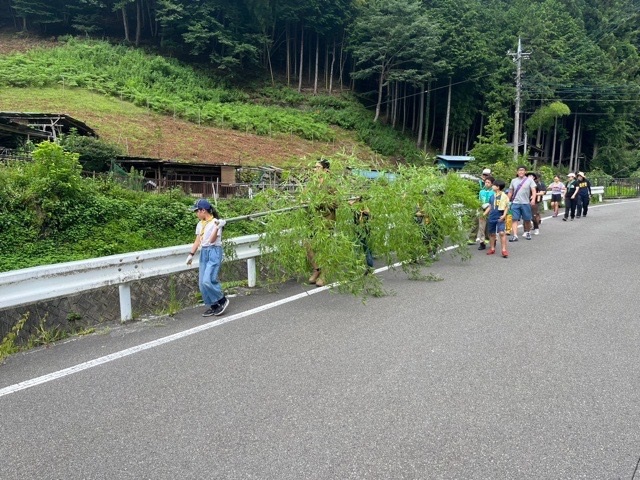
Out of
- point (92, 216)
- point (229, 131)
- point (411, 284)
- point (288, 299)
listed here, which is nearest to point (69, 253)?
point (92, 216)

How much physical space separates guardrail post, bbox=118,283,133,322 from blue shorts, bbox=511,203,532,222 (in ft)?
34.6

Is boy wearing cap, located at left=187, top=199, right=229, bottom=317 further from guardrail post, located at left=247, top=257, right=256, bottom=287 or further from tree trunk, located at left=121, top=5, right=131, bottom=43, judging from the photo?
tree trunk, located at left=121, top=5, right=131, bottom=43

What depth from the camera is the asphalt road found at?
3127mm

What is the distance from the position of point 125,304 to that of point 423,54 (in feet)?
170

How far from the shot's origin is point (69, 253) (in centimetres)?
1236

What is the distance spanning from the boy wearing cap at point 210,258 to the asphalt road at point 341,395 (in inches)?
9.0

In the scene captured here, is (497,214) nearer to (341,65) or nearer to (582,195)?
(582,195)

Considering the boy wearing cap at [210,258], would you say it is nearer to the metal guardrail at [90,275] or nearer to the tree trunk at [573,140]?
the metal guardrail at [90,275]

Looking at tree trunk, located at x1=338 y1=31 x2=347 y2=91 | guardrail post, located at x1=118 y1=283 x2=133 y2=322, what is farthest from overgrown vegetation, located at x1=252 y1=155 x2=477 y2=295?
tree trunk, located at x1=338 y1=31 x2=347 y2=91

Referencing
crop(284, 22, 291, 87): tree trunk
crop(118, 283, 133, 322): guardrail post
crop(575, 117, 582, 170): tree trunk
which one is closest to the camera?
crop(118, 283, 133, 322): guardrail post

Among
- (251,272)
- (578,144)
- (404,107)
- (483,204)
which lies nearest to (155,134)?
(483,204)

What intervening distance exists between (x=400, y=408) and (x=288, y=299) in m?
3.66

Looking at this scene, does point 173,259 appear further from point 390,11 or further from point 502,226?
point 390,11

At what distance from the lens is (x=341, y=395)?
13.3ft
